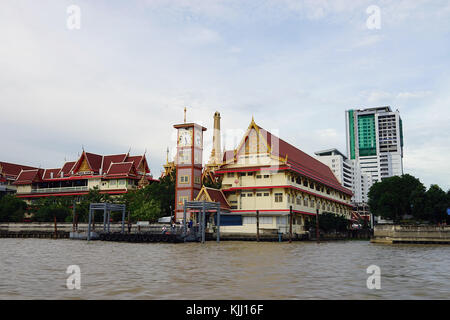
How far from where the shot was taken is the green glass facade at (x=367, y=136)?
187 meters

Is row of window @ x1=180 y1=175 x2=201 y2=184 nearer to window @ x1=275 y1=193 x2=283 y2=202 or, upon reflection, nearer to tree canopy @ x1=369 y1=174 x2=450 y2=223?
window @ x1=275 y1=193 x2=283 y2=202

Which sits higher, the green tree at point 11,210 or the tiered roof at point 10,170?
the tiered roof at point 10,170

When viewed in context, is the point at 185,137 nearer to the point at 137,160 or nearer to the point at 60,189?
the point at 137,160

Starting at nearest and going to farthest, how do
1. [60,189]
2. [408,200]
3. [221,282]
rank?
[221,282]
[408,200]
[60,189]

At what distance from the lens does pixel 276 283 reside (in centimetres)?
1269

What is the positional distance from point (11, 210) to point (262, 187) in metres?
42.9

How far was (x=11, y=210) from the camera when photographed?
69.1m

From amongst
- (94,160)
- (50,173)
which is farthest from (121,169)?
(50,173)

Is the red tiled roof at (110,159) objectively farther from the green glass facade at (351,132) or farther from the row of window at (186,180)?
the green glass facade at (351,132)

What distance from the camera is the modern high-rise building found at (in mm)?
181500

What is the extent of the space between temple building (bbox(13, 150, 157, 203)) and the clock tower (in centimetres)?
1362

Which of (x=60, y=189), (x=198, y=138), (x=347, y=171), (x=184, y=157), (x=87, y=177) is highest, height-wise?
(x=347, y=171)

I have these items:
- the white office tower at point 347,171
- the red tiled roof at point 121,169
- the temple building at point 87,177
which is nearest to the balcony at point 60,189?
the temple building at point 87,177

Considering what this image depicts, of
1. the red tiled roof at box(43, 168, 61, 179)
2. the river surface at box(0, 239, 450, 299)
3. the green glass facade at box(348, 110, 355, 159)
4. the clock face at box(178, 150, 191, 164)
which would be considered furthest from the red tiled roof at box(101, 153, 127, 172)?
the green glass facade at box(348, 110, 355, 159)
